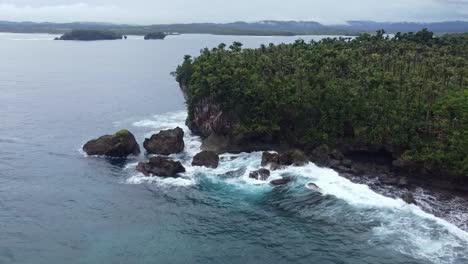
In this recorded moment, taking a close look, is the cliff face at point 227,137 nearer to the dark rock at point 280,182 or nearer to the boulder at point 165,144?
the boulder at point 165,144

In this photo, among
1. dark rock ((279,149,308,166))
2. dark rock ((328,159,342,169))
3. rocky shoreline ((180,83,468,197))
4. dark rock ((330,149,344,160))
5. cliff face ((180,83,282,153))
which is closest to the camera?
rocky shoreline ((180,83,468,197))

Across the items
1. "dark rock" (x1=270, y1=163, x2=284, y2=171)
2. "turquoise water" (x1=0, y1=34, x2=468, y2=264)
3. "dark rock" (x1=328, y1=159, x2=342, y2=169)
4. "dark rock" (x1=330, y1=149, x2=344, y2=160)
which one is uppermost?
"dark rock" (x1=330, y1=149, x2=344, y2=160)

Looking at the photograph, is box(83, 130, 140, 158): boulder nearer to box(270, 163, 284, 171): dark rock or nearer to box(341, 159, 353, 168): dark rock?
box(270, 163, 284, 171): dark rock

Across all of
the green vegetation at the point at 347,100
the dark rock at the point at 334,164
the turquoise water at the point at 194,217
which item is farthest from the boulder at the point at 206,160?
the dark rock at the point at 334,164

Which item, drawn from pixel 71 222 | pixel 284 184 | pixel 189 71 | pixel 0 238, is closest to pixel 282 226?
pixel 284 184

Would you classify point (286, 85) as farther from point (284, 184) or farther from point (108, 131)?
point (108, 131)

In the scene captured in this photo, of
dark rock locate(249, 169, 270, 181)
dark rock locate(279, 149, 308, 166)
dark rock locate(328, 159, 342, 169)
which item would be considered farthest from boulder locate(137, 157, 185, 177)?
dark rock locate(328, 159, 342, 169)

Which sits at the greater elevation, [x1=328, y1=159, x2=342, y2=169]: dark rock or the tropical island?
the tropical island
